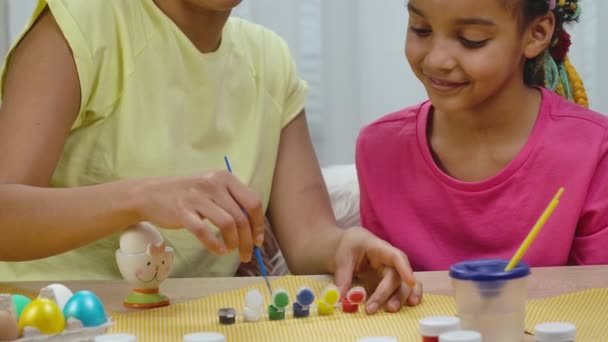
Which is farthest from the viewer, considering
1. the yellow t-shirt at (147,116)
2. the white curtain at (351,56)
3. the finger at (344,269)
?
the white curtain at (351,56)

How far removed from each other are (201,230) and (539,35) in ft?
2.32

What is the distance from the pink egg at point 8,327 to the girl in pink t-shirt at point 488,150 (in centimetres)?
74

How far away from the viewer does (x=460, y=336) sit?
85cm

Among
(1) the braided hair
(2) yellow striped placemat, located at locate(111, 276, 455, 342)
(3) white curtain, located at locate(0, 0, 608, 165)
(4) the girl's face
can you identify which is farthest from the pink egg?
(3) white curtain, located at locate(0, 0, 608, 165)

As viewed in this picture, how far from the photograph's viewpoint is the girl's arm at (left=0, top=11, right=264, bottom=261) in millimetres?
1054

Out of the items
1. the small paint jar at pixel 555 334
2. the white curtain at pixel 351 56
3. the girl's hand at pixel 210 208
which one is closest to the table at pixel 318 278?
the girl's hand at pixel 210 208

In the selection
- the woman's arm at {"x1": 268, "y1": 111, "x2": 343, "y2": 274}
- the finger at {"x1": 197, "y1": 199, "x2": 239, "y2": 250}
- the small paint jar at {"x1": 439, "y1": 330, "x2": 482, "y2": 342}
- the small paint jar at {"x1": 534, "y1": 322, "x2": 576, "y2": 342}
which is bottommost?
the woman's arm at {"x1": 268, "y1": 111, "x2": 343, "y2": 274}

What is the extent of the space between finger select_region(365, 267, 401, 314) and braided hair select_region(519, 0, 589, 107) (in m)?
0.50

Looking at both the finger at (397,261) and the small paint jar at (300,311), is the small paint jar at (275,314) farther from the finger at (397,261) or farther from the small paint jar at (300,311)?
the finger at (397,261)

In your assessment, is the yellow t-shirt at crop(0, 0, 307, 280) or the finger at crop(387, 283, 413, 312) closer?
the finger at crop(387, 283, 413, 312)

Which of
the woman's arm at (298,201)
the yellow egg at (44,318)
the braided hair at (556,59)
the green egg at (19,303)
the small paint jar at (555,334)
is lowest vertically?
the woman's arm at (298,201)

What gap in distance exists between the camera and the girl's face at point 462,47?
4.59ft

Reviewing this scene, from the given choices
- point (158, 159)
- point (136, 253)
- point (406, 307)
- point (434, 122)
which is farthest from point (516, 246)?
point (136, 253)

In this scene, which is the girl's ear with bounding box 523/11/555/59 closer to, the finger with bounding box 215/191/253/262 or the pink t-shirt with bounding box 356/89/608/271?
the pink t-shirt with bounding box 356/89/608/271
